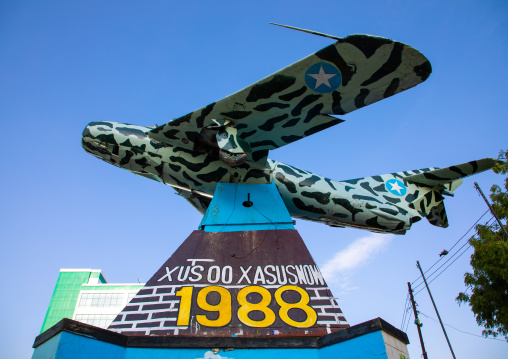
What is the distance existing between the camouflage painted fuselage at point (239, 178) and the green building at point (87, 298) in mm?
37782

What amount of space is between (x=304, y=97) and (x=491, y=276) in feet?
35.5

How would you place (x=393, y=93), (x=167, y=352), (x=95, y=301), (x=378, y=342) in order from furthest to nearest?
(x=95, y=301) → (x=393, y=93) → (x=167, y=352) → (x=378, y=342)

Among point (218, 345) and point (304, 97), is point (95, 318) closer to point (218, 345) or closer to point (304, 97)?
point (218, 345)

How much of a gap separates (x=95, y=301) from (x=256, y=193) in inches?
1765

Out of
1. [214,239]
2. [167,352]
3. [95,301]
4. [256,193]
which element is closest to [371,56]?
[256,193]

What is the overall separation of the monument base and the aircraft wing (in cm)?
340

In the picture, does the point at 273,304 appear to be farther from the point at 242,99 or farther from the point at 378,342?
the point at 242,99

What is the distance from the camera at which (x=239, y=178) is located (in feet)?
26.4

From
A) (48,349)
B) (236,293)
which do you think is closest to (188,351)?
(236,293)

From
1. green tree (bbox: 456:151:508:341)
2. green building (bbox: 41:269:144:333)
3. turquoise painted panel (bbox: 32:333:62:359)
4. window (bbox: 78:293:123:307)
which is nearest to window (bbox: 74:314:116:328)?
green building (bbox: 41:269:144:333)

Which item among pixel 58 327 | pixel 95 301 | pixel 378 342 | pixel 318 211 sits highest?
pixel 95 301

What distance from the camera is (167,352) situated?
4.95 metres

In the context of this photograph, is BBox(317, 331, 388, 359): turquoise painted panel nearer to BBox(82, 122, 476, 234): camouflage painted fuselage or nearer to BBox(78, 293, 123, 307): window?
BBox(82, 122, 476, 234): camouflage painted fuselage

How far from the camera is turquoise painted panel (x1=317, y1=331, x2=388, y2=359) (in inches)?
168
